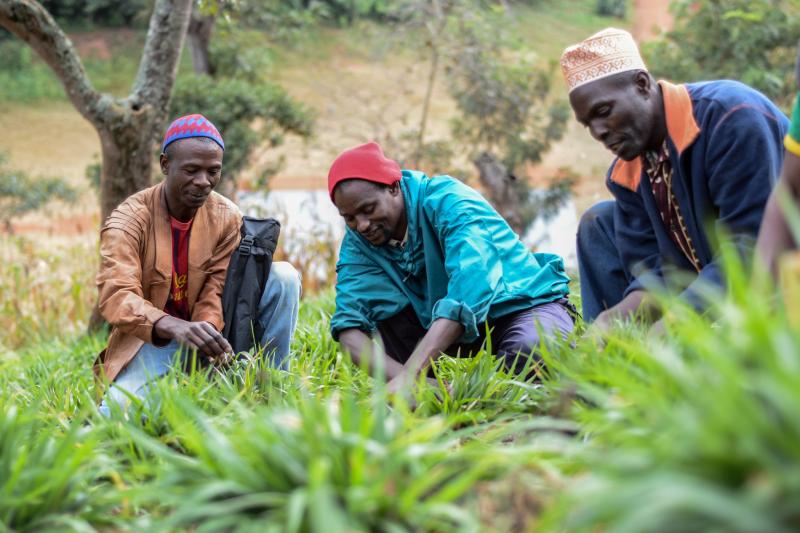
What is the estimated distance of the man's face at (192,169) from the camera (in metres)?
3.92

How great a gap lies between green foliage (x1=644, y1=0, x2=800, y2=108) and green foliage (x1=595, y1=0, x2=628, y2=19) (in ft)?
74.6

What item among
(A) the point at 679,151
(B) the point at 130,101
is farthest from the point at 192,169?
(B) the point at 130,101

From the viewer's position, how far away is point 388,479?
198cm

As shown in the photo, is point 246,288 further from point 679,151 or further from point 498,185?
point 498,185

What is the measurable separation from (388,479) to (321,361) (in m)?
2.37

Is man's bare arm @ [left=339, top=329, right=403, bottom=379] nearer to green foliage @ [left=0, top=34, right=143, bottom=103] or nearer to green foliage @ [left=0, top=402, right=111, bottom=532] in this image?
green foliage @ [left=0, top=402, right=111, bottom=532]

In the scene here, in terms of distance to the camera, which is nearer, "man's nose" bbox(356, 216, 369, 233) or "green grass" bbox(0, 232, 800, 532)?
"green grass" bbox(0, 232, 800, 532)

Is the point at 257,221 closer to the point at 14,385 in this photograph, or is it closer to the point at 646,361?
the point at 14,385

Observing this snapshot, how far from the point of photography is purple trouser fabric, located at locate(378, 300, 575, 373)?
368 centimetres

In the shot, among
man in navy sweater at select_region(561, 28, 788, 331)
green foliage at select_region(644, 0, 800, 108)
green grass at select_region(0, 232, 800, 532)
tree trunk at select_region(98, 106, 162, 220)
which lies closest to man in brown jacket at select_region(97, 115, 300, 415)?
green grass at select_region(0, 232, 800, 532)

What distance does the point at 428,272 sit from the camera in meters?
3.91

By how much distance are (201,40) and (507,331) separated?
9.37 m

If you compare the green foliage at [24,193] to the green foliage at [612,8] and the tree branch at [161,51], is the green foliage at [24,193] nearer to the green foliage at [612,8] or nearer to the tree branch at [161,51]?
the tree branch at [161,51]

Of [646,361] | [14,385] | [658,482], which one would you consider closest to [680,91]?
[646,361]
